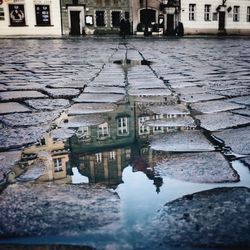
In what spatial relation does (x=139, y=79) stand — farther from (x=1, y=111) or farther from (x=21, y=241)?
(x=21, y=241)

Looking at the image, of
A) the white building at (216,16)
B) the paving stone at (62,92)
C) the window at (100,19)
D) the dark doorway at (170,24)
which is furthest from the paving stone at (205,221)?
the white building at (216,16)

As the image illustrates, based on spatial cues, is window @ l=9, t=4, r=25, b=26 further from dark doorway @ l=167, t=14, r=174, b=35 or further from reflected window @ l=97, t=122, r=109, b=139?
reflected window @ l=97, t=122, r=109, b=139

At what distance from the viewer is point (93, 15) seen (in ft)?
101

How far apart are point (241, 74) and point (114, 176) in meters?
4.62

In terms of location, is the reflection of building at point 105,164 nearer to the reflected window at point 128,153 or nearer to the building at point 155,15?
the reflected window at point 128,153

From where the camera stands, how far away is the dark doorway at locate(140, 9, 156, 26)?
104ft

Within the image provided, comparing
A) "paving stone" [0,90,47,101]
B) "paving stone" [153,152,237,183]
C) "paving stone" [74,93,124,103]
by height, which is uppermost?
"paving stone" [0,90,47,101]

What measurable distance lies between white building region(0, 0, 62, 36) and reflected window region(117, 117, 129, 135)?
28656 millimetres

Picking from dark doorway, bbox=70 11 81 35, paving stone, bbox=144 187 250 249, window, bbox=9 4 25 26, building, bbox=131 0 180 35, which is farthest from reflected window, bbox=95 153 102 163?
dark doorway, bbox=70 11 81 35

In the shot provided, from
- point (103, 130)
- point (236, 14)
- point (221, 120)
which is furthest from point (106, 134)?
point (236, 14)

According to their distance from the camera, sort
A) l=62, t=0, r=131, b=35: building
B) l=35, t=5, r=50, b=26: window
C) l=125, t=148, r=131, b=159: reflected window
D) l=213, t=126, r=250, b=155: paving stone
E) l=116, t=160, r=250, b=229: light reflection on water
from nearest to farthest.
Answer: l=116, t=160, r=250, b=229: light reflection on water, l=125, t=148, r=131, b=159: reflected window, l=213, t=126, r=250, b=155: paving stone, l=35, t=5, r=50, b=26: window, l=62, t=0, r=131, b=35: building

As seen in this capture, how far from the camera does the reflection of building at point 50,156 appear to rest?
172 cm

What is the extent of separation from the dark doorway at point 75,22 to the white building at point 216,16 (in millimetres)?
9165

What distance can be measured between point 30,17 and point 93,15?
531 cm
